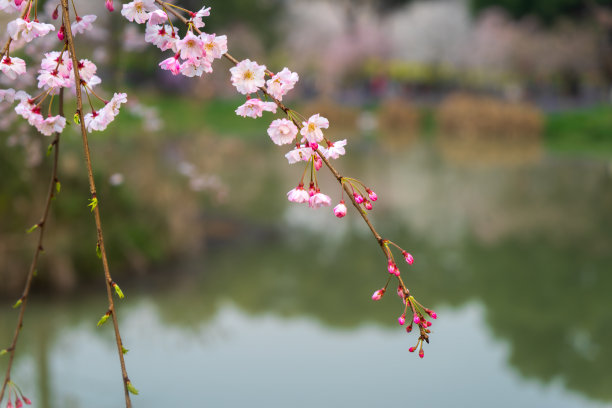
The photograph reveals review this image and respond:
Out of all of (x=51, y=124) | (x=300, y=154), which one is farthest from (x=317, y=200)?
(x=51, y=124)

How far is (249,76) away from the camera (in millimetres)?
1281

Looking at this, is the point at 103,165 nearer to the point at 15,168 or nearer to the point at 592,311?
the point at 15,168

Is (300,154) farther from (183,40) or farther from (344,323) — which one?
(344,323)

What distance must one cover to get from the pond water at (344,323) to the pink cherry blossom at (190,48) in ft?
7.82

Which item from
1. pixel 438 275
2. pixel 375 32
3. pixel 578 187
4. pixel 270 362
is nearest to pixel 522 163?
pixel 578 187

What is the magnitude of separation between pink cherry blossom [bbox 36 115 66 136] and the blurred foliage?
2155 cm

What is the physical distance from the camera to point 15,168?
4707mm

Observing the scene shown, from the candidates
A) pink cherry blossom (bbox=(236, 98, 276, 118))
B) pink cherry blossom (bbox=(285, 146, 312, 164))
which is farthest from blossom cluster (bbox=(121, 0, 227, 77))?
pink cherry blossom (bbox=(285, 146, 312, 164))

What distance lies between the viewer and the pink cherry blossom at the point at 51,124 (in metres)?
1.40

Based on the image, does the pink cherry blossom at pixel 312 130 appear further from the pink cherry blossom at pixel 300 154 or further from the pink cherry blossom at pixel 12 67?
the pink cherry blossom at pixel 12 67

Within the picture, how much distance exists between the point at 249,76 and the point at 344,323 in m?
3.30

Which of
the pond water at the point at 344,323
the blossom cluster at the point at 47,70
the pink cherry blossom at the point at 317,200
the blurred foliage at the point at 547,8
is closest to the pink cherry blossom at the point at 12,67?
the blossom cluster at the point at 47,70

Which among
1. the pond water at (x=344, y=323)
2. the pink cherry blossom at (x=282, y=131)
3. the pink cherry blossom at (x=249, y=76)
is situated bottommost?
the pink cherry blossom at (x=282, y=131)

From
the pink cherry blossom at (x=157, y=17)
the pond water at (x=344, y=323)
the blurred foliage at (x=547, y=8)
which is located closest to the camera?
the pink cherry blossom at (x=157, y=17)
